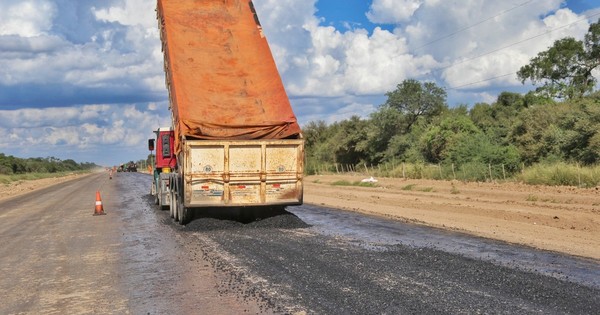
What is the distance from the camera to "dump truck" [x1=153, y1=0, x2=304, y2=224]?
12.4 meters

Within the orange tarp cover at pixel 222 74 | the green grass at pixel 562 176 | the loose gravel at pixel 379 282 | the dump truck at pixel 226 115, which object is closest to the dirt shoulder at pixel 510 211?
the green grass at pixel 562 176

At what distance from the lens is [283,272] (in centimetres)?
784

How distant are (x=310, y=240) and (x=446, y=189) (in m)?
16.4

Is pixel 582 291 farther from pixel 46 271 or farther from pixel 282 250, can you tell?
pixel 46 271

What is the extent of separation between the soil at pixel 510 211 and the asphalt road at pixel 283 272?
128 centimetres

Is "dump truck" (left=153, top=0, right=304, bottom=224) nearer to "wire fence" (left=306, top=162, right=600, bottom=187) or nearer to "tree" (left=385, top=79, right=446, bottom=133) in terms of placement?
Result: "wire fence" (left=306, top=162, right=600, bottom=187)

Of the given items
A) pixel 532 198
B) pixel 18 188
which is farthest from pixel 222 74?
pixel 18 188

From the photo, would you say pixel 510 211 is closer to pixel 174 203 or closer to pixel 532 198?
pixel 532 198

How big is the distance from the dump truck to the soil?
14.1 ft

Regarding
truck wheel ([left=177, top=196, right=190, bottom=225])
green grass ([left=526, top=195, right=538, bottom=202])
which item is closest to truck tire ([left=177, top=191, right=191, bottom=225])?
truck wheel ([left=177, top=196, right=190, bottom=225])

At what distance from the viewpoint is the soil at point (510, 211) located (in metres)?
11.6

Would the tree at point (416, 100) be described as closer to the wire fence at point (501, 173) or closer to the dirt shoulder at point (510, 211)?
the wire fence at point (501, 173)

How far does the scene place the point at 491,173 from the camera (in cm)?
2889

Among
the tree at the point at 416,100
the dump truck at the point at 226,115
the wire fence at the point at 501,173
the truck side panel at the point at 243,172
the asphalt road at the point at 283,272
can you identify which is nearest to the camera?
the asphalt road at the point at 283,272
